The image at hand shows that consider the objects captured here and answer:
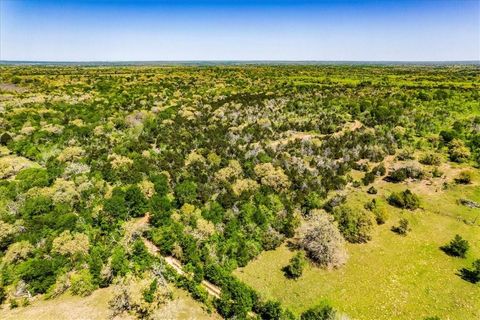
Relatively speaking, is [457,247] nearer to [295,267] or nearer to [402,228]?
[402,228]

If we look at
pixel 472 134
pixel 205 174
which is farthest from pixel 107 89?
pixel 472 134

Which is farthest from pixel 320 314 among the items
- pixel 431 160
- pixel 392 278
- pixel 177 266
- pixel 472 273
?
pixel 431 160

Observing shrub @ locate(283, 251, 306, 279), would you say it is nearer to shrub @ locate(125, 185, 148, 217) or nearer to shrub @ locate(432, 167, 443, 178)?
shrub @ locate(125, 185, 148, 217)

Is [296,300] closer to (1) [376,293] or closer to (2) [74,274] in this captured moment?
(1) [376,293]

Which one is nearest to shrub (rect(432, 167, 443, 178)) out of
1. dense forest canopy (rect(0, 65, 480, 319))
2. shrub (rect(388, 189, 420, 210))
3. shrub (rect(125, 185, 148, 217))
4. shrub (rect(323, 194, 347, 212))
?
dense forest canopy (rect(0, 65, 480, 319))

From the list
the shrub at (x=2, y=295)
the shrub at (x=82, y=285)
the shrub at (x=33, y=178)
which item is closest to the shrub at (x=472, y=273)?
the shrub at (x=82, y=285)

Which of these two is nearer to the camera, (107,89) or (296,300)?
(296,300)
